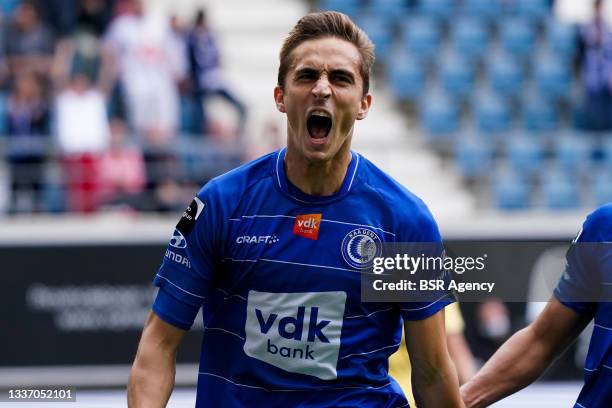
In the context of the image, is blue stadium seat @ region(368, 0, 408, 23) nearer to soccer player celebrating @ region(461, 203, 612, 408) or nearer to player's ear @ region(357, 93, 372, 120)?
soccer player celebrating @ region(461, 203, 612, 408)

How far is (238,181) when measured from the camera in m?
4.61

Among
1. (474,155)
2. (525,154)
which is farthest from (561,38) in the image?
(474,155)

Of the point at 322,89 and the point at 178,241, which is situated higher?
the point at 322,89

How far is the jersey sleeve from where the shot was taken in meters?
4.50

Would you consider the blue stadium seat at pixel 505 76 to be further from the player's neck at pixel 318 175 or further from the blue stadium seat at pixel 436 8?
the player's neck at pixel 318 175

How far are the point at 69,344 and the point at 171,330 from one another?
941 centimetres

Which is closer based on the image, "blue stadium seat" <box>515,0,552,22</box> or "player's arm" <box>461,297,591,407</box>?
"player's arm" <box>461,297,591,407</box>

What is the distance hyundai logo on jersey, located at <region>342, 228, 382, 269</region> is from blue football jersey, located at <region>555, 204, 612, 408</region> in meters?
0.80

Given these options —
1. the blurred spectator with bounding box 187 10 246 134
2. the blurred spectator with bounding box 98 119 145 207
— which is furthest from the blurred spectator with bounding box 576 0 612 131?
the blurred spectator with bounding box 98 119 145 207

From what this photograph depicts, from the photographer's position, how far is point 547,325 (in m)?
5.00

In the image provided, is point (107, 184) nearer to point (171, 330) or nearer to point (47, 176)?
point (47, 176)

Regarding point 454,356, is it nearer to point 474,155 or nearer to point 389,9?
point 474,155

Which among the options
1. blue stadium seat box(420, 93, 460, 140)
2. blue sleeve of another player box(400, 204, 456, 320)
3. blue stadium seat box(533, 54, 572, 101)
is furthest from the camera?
blue stadium seat box(533, 54, 572, 101)

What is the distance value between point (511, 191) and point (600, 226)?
9828 millimetres
